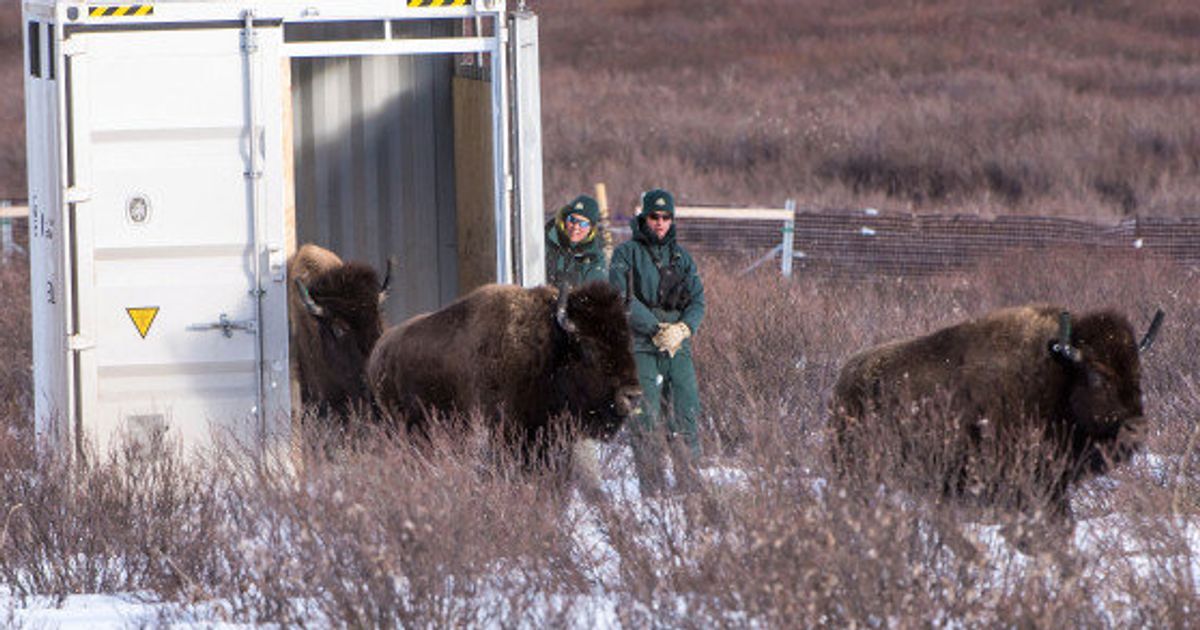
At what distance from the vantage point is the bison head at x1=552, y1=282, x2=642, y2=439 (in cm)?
909

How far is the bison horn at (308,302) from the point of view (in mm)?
10695

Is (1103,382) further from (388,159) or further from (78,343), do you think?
(388,159)

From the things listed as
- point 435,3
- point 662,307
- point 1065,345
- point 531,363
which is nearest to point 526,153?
point 435,3

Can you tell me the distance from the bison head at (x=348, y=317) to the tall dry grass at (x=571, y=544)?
1.17 m

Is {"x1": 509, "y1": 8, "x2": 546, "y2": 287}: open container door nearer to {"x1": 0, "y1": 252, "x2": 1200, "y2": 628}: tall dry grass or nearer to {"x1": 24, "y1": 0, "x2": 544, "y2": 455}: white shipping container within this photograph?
{"x1": 24, "y1": 0, "x2": 544, "y2": 455}: white shipping container

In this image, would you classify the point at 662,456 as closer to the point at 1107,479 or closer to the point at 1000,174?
the point at 1107,479

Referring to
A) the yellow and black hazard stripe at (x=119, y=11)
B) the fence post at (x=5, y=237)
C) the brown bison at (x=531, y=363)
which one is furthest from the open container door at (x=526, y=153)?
the fence post at (x=5, y=237)

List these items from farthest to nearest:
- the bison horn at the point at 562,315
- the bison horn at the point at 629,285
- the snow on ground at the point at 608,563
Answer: the bison horn at the point at 629,285 < the bison horn at the point at 562,315 < the snow on ground at the point at 608,563

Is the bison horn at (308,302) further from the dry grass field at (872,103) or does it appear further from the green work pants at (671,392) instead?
the dry grass field at (872,103)

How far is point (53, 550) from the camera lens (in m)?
8.27

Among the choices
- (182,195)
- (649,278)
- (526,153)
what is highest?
(526,153)

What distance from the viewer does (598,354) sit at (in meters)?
9.11

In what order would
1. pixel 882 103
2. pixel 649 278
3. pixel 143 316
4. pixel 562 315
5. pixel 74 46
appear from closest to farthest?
pixel 562 315, pixel 74 46, pixel 143 316, pixel 649 278, pixel 882 103

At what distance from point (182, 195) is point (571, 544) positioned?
3349 mm
